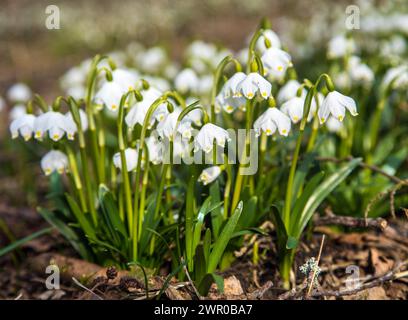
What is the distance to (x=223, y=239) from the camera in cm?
191

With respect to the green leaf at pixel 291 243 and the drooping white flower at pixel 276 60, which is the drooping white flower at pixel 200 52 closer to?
the drooping white flower at pixel 276 60

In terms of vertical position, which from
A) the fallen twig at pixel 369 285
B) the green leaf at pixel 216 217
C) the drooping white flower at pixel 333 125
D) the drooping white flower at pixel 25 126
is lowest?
the fallen twig at pixel 369 285

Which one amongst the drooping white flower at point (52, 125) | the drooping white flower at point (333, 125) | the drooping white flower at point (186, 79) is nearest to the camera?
the drooping white flower at point (52, 125)

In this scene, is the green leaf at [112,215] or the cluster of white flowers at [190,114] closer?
the cluster of white flowers at [190,114]

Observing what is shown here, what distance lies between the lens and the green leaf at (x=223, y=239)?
188cm

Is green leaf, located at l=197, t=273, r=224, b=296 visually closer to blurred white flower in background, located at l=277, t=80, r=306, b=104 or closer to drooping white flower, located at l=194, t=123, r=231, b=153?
drooping white flower, located at l=194, t=123, r=231, b=153

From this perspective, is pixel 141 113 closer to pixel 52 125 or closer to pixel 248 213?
pixel 52 125

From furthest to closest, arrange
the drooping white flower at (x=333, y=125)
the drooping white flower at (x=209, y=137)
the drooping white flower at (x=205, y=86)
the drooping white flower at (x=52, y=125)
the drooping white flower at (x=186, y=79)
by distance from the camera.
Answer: the drooping white flower at (x=205, y=86), the drooping white flower at (x=186, y=79), the drooping white flower at (x=333, y=125), the drooping white flower at (x=52, y=125), the drooping white flower at (x=209, y=137)

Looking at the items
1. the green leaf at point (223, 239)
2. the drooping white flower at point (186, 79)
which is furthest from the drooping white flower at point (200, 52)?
the green leaf at point (223, 239)

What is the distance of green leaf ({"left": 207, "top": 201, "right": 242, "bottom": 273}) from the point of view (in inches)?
74.2

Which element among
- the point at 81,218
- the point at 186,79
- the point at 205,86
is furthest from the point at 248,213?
the point at 205,86

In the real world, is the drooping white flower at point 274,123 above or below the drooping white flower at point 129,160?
above
